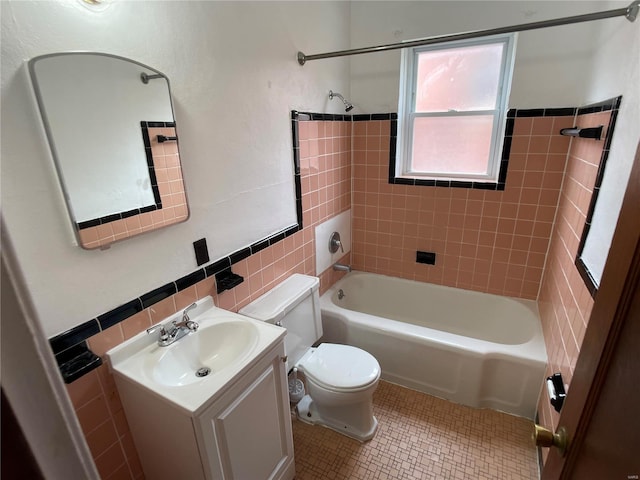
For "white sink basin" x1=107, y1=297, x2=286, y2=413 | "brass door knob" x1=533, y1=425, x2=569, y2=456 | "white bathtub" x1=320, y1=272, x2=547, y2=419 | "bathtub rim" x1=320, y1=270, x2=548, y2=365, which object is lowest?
"white bathtub" x1=320, y1=272, x2=547, y2=419

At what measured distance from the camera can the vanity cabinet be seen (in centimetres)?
110

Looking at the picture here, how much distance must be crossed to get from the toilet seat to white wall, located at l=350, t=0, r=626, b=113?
5.74 feet

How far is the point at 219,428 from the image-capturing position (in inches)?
44.9

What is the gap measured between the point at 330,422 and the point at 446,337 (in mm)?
862

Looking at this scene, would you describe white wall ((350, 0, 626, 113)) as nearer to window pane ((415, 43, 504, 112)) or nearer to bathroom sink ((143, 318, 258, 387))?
window pane ((415, 43, 504, 112))

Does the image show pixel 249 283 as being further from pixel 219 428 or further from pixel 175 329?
pixel 219 428

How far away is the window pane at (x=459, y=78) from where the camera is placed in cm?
225

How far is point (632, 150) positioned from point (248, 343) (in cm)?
155

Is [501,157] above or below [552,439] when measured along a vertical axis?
above

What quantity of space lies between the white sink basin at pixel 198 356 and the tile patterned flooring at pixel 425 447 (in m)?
0.82

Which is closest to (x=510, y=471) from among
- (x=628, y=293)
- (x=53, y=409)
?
(x=628, y=293)

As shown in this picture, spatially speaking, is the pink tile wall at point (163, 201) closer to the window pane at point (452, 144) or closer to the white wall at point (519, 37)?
the white wall at point (519, 37)

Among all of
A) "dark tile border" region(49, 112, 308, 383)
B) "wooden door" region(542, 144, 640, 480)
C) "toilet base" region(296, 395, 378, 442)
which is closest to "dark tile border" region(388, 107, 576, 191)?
"dark tile border" region(49, 112, 308, 383)

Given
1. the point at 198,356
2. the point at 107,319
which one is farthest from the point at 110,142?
the point at 198,356
